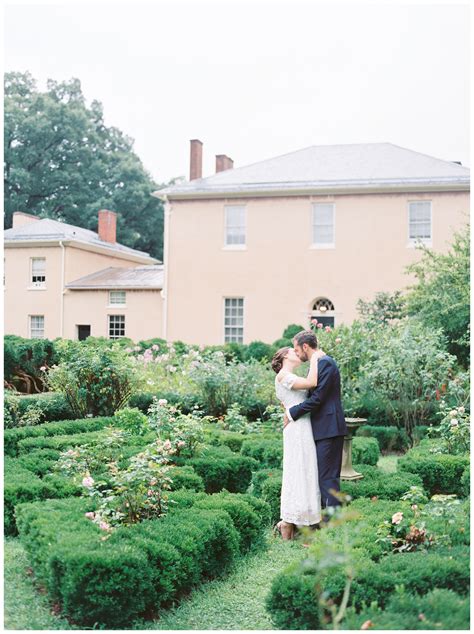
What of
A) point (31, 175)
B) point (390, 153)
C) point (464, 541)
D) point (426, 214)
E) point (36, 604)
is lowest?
point (36, 604)

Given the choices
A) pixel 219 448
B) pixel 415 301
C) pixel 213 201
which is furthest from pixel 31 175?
pixel 219 448

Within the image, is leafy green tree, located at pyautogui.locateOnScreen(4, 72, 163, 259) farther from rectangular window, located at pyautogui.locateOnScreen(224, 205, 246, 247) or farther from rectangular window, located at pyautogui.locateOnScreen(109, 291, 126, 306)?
rectangular window, located at pyautogui.locateOnScreen(224, 205, 246, 247)

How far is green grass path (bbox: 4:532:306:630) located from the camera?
4.47 metres

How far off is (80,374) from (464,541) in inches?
322

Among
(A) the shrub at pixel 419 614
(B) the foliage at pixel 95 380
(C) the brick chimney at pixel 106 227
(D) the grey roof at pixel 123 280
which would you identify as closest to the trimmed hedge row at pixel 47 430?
(B) the foliage at pixel 95 380

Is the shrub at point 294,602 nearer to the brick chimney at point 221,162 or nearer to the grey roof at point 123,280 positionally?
the grey roof at point 123,280

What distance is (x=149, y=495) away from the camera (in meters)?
5.62

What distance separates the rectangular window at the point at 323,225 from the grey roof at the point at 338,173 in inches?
26.8

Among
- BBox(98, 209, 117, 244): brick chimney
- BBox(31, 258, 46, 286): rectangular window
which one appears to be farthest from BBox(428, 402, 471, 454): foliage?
BBox(98, 209, 117, 244): brick chimney

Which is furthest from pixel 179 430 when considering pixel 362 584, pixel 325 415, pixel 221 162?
pixel 221 162

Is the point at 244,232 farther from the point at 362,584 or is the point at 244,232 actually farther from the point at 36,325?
the point at 362,584

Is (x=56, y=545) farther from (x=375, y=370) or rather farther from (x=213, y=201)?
(x=213, y=201)

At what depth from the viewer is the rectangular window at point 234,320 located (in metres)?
24.0

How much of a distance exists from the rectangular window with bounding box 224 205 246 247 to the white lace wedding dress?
18.6 meters
